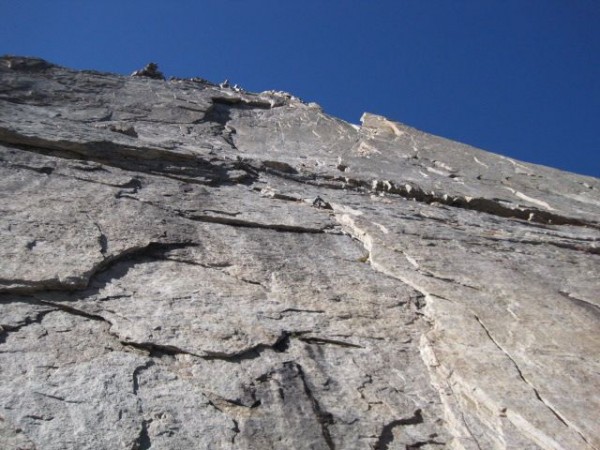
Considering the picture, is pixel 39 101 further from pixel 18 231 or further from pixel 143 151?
pixel 18 231

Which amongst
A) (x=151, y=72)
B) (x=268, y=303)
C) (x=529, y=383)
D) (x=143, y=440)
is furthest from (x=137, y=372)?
(x=151, y=72)

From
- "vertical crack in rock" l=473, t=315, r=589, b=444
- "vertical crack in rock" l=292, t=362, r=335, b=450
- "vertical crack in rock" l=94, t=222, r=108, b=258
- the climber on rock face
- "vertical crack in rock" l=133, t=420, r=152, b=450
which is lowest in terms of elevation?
"vertical crack in rock" l=133, t=420, r=152, b=450

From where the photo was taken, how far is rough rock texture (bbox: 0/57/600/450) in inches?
186

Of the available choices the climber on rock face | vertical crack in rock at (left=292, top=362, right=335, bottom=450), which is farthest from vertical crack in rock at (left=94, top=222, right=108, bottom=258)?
the climber on rock face

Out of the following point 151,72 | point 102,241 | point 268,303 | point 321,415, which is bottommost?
point 321,415

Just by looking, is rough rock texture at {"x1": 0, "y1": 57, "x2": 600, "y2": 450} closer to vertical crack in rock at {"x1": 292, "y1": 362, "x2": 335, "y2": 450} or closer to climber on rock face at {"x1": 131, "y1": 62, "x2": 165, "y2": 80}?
vertical crack in rock at {"x1": 292, "y1": 362, "x2": 335, "y2": 450}

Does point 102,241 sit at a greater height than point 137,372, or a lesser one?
greater

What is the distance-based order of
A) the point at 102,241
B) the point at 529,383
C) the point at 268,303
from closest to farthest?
1. the point at 529,383
2. the point at 268,303
3. the point at 102,241

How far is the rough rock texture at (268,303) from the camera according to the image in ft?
15.5

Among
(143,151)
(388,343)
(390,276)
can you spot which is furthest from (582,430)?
(143,151)

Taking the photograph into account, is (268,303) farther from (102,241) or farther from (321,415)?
(102,241)

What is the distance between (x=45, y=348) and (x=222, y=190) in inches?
172

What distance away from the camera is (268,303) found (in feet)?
20.4

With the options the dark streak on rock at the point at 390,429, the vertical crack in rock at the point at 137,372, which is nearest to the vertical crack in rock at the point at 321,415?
the dark streak on rock at the point at 390,429
